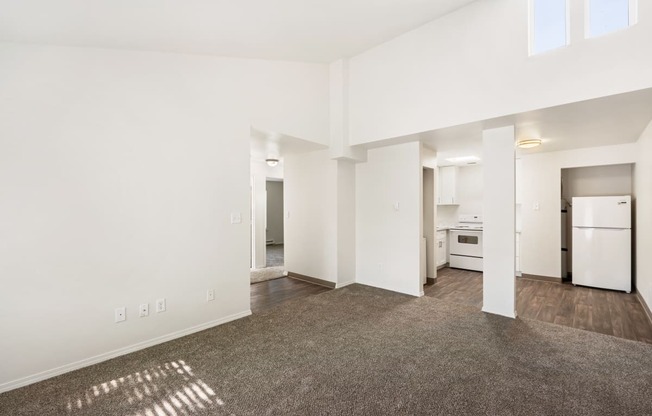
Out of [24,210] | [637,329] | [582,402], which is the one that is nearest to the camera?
[582,402]

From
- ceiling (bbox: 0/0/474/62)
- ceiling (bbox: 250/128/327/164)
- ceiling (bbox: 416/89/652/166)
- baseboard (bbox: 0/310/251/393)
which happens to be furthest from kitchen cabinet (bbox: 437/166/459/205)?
baseboard (bbox: 0/310/251/393)

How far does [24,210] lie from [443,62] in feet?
14.5

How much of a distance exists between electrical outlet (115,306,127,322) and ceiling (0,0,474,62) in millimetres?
2297

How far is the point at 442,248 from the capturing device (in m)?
6.23

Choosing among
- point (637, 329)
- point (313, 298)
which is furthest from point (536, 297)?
point (313, 298)

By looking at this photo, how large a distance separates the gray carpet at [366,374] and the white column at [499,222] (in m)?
0.38

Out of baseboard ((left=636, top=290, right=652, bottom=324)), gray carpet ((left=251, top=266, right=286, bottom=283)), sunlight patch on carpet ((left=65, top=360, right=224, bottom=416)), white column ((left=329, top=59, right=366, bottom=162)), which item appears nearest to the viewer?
sunlight patch on carpet ((left=65, top=360, right=224, bottom=416))

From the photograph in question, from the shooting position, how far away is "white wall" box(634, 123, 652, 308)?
346 centimetres

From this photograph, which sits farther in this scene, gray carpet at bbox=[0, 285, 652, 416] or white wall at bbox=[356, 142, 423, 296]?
white wall at bbox=[356, 142, 423, 296]

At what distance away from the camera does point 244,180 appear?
11.6 feet

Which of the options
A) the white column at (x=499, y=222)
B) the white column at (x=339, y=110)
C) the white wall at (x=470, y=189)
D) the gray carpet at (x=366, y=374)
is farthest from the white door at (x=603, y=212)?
the white column at (x=339, y=110)

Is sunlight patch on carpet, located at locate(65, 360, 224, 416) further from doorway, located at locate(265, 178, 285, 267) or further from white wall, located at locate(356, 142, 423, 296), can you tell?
doorway, located at locate(265, 178, 285, 267)

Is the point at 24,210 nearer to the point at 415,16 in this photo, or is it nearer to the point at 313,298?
the point at 313,298

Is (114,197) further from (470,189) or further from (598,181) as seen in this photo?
(598,181)
